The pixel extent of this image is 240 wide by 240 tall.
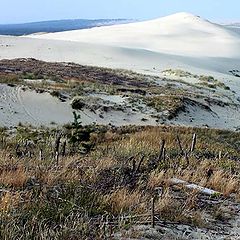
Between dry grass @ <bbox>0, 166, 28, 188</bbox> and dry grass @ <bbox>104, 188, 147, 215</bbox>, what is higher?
dry grass @ <bbox>0, 166, 28, 188</bbox>

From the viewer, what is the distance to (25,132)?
16.7m

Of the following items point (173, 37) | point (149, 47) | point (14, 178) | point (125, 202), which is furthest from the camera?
point (173, 37)

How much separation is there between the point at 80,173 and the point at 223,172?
2295mm

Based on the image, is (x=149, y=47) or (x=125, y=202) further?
(x=149, y=47)

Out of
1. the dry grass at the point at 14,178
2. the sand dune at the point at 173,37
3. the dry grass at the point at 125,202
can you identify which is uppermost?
the dry grass at the point at 14,178

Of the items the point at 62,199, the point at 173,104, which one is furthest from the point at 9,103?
the point at 62,199

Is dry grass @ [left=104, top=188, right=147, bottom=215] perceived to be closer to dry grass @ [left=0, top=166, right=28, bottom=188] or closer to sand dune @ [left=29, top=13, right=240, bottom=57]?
dry grass @ [left=0, top=166, right=28, bottom=188]

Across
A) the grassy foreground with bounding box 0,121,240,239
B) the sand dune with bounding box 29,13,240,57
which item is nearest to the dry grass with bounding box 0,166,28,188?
the grassy foreground with bounding box 0,121,240,239

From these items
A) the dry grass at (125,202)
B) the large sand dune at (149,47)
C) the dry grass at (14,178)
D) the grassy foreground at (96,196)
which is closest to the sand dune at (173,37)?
the large sand dune at (149,47)

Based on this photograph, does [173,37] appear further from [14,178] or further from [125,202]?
[125,202]

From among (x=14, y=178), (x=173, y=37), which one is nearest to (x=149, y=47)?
(x=173, y=37)

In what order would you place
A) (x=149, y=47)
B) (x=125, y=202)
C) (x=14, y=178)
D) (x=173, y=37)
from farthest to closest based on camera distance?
1. (x=173, y=37)
2. (x=149, y=47)
3. (x=14, y=178)
4. (x=125, y=202)

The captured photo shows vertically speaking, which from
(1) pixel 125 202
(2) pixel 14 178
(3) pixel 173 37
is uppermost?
(2) pixel 14 178

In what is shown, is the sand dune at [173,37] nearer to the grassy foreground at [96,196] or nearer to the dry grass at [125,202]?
the grassy foreground at [96,196]
